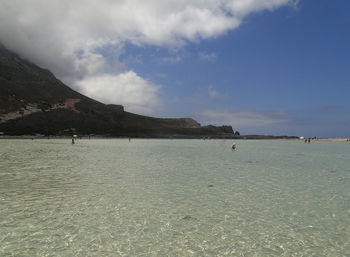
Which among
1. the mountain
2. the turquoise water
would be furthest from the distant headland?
the turquoise water

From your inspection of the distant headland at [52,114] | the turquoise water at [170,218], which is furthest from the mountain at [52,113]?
the turquoise water at [170,218]

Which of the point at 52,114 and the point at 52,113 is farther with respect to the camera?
the point at 52,113

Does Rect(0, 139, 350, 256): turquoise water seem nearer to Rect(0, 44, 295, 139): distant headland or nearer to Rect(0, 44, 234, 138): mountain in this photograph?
Rect(0, 44, 295, 139): distant headland

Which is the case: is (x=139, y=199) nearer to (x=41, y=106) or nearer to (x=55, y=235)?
(x=55, y=235)

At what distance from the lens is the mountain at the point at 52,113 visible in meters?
130

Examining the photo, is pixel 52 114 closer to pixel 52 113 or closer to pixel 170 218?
pixel 52 113

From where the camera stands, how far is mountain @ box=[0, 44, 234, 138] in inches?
5123

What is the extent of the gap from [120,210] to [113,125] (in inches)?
6405

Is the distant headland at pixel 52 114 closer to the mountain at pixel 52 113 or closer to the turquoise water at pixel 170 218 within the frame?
the mountain at pixel 52 113

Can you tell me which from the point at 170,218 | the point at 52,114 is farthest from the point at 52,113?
the point at 170,218

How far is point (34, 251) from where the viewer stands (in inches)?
267

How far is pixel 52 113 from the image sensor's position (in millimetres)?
145625

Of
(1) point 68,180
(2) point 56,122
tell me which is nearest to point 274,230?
(1) point 68,180

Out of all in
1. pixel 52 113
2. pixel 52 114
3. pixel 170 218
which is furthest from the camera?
pixel 52 113
